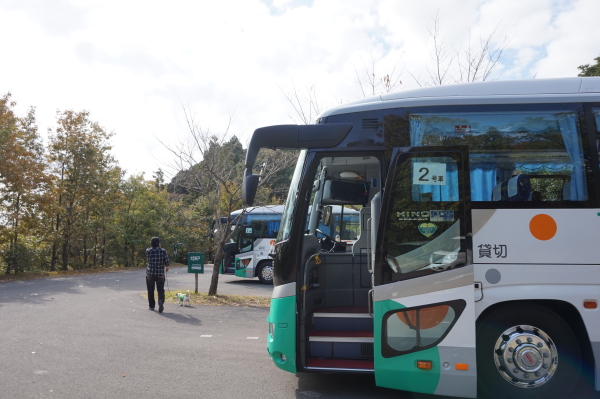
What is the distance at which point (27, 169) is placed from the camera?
21.8m

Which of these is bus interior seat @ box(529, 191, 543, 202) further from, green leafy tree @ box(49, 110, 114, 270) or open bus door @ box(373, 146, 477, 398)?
green leafy tree @ box(49, 110, 114, 270)

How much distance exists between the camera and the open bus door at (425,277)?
15.4 feet

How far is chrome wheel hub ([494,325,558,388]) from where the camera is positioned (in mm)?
4734

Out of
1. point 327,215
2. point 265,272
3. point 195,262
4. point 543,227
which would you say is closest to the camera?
point 543,227

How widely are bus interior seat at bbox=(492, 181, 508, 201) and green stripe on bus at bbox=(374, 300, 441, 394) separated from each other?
4.90 feet

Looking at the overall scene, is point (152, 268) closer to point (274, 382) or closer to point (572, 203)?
point (274, 382)

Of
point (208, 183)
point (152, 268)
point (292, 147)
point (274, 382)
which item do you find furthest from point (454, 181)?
point (208, 183)

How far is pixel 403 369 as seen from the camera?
4.76 meters

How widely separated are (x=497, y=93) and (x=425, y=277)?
2.15 meters

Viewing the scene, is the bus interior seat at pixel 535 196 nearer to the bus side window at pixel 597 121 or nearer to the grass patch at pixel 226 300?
the bus side window at pixel 597 121

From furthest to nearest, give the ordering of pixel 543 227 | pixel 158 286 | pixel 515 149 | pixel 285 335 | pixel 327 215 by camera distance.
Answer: pixel 158 286
pixel 327 215
pixel 285 335
pixel 515 149
pixel 543 227

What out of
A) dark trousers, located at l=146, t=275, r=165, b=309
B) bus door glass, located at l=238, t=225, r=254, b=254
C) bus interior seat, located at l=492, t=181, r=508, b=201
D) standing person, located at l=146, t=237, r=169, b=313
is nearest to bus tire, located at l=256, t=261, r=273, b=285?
bus door glass, located at l=238, t=225, r=254, b=254

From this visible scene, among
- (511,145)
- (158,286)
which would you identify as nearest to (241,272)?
(158,286)

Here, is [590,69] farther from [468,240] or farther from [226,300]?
[468,240]
